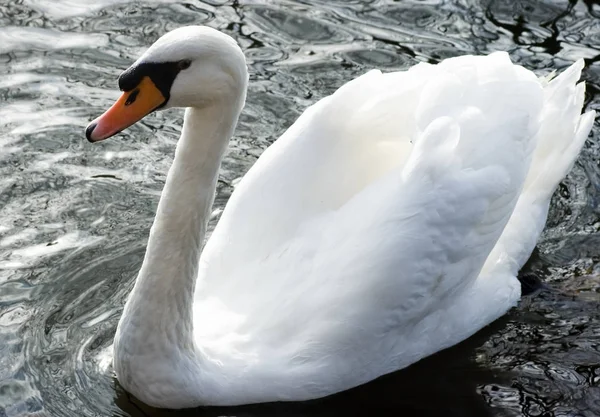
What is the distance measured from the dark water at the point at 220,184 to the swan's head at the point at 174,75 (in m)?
1.61

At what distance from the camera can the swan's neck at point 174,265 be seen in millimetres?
5789

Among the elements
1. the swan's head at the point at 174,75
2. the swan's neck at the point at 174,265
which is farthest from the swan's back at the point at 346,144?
the swan's head at the point at 174,75

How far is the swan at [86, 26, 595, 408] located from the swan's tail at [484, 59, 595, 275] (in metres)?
0.13

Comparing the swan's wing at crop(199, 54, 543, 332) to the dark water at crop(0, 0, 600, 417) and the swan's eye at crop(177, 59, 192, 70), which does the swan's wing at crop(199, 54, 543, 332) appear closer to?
the dark water at crop(0, 0, 600, 417)

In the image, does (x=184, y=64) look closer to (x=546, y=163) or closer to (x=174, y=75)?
(x=174, y=75)

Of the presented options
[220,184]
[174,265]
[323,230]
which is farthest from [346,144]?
[220,184]

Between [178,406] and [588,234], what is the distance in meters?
3.29

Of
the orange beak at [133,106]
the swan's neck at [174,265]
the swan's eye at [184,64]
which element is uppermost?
the swan's eye at [184,64]

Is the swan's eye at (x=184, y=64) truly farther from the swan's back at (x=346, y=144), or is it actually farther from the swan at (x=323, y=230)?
the swan's back at (x=346, y=144)

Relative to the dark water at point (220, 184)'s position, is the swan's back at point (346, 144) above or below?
above

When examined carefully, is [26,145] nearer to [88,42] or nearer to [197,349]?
[88,42]

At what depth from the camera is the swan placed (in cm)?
573

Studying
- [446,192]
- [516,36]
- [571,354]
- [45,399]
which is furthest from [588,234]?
[45,399]

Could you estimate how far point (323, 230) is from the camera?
639 centimetres
